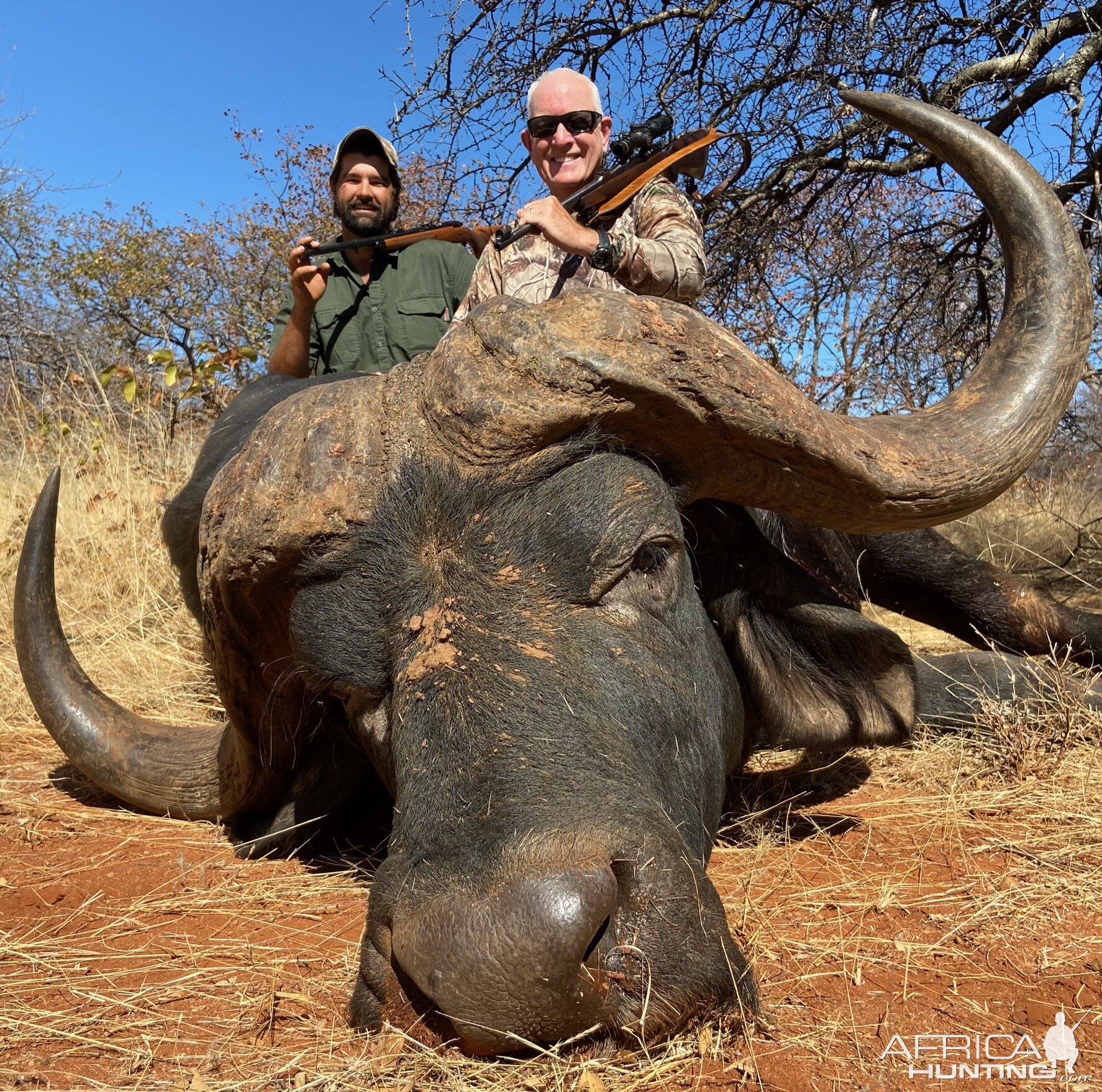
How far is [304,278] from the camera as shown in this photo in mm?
5312

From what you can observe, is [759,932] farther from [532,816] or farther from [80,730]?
[80,730]

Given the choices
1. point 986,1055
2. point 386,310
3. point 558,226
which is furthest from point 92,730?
point 386,310

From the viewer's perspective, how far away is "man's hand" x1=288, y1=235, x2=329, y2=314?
17.2 ft

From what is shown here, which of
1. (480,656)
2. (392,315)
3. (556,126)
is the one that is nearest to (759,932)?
(480,656)

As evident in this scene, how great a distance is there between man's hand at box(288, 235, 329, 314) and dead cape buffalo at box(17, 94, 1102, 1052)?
2983 mm

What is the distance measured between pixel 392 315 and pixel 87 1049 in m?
4.45

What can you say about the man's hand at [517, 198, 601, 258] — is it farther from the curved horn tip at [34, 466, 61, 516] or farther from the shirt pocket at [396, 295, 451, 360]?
the shirt pocket at [396, 295, 451, 360]

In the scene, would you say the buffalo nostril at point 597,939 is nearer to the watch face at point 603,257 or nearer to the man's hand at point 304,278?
the watch face at point 603,257

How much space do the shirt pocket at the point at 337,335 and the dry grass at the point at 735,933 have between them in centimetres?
273

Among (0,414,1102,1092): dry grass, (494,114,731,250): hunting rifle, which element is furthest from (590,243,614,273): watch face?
(0,414,1102,1092): dry grass

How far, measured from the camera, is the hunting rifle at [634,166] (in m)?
4.27

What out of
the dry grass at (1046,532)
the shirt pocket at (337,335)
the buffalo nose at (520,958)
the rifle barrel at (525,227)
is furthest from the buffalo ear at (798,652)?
the dry grass at (1046,532)

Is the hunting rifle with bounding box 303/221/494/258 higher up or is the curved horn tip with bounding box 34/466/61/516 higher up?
the hunting rifle with bounding box 303/221/494/258

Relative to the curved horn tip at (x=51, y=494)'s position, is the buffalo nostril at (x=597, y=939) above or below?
below
